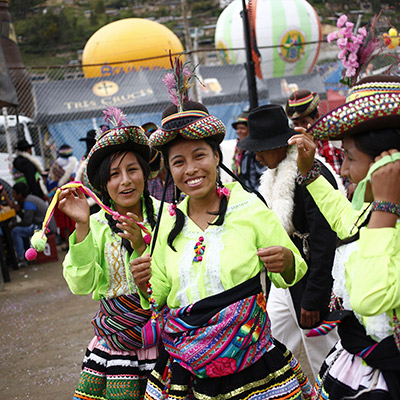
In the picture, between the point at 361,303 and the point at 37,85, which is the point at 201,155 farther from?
the point at 37,85

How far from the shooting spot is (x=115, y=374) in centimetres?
297

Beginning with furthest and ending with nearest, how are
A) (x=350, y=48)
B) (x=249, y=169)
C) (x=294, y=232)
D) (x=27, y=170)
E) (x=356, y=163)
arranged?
1. (x=27, y=170)
2. (x=249, y=169)
3. (x=350, y=48)
4. (x=294, y=232)
5. (x=356, y=163)

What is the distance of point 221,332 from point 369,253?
762 millimetres

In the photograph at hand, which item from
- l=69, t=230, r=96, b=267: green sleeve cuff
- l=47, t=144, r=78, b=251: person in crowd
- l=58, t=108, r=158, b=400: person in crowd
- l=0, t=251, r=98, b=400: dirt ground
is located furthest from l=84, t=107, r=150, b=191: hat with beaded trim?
l=47, t=144, r=78, b=251: person in crowd

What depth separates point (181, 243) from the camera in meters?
2.54

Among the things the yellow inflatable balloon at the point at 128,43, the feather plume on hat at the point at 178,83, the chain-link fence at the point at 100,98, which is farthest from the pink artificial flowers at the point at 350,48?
the yellow inflatable balloon at the point at 128,43

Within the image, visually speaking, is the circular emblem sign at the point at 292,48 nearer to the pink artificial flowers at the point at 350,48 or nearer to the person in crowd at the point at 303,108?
the person in crowd at the point at 303,108

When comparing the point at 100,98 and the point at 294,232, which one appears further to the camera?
the point at 100,98

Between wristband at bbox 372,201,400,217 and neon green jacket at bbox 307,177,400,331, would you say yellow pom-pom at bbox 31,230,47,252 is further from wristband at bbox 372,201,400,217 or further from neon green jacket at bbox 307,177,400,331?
wristband at bbox 372,201,400,217

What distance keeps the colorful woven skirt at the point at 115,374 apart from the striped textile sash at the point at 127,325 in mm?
70

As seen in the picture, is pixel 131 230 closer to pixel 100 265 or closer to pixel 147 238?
pixel 147 238

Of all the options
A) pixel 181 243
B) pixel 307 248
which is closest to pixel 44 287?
A: pixel 307 248

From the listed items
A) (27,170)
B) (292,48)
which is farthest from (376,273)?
(292,48)

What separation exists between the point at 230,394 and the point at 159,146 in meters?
1.14
